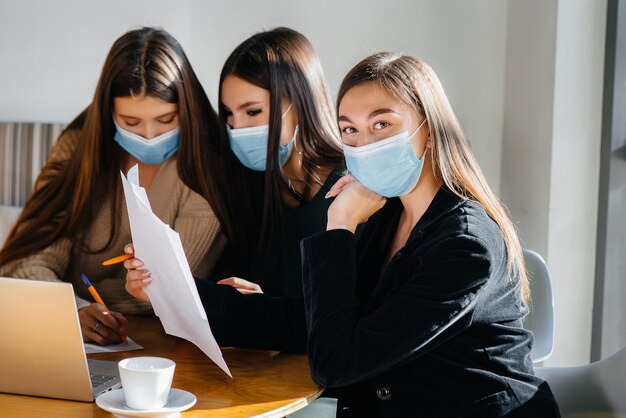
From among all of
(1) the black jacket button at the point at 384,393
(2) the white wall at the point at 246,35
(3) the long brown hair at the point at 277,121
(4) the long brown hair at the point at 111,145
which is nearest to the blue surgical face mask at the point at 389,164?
(1) the black jacket button at the point at 384,393

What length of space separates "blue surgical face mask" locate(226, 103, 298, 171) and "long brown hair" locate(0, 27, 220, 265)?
81 mm

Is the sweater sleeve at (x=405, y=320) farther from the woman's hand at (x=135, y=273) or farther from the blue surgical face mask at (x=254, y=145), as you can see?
the blue surgical face mask at (x=254, y=145)

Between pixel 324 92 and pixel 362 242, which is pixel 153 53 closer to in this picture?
pixel 324 92

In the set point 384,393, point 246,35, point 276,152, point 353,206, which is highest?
point 246,35

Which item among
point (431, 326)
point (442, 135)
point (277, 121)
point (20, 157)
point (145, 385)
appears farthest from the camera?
point (20, 157)

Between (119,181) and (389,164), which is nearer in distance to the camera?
(389,164)

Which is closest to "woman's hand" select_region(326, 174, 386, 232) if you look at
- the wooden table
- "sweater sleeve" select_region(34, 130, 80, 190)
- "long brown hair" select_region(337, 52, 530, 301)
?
"long brown hair" select_region(337, 52, 530, 301)

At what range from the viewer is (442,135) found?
124cm

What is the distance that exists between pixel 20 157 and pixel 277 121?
1496 mm

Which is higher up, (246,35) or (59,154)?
(246,35)

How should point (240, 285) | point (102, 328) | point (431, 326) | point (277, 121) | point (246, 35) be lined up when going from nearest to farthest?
1. point (431, 326)
2. point (102, 328)
3. point (240, 285)
4. point (277, 121)
5. point (246, 35)

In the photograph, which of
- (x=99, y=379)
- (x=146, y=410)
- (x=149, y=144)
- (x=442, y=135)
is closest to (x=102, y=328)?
(x=99, y=379)

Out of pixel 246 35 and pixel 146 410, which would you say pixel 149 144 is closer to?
pixel 146 410

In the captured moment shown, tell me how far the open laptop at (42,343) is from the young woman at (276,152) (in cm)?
69
